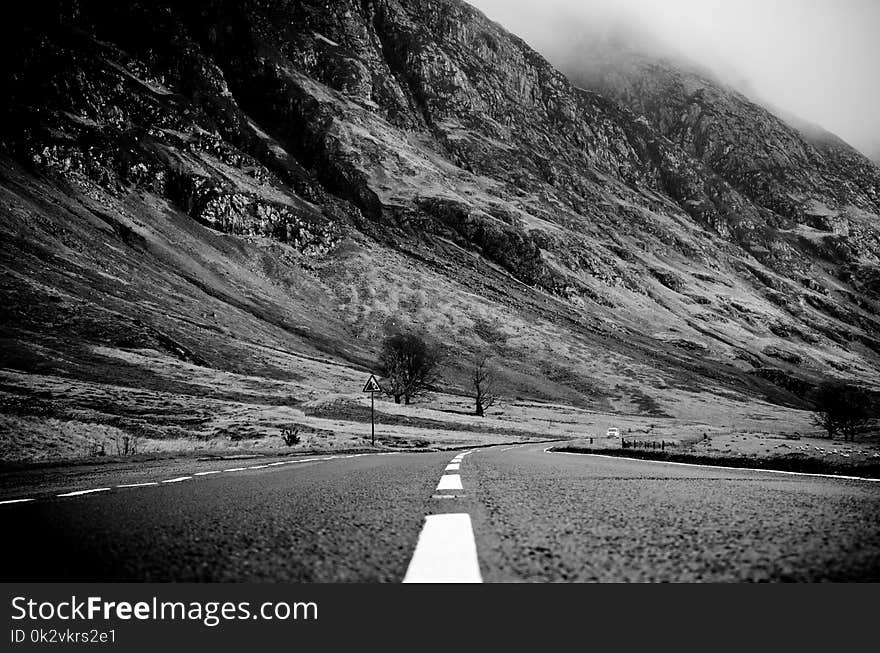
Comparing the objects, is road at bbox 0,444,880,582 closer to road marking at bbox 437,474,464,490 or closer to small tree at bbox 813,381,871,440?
road marking at bbox 437,474,464,490

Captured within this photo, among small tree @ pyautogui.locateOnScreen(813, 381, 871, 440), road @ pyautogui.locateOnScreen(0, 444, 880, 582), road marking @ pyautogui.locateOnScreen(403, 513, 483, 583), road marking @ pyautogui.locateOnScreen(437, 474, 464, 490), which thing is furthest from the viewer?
small tree @ pyautogui.locateOnScreen(813, 381, 871, 440)

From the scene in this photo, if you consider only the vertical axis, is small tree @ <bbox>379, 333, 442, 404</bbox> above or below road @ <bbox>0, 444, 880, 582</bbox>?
below

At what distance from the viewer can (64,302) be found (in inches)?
2911

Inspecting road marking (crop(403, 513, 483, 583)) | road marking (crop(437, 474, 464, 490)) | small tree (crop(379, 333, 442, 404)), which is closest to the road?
road marking (crop(403, 513, 483, 583))

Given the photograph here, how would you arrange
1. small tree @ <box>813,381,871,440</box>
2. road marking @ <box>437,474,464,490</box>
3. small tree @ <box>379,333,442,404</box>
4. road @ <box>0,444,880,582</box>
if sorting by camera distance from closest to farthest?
1. road @ <box>0,444,880,582</box>
2. road marking @ <box>437,474,464,490</box>
3. small tree @ <box>813,381,871,440</box>
4. small tree @ <box>379,333,442,404</box>

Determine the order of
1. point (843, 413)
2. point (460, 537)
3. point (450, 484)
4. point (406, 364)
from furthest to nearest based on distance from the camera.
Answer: point (406, 364)
point (843, 413)
point (450, 484)
point (460, 537)

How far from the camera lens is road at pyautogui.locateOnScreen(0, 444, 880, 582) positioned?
2.22 meters

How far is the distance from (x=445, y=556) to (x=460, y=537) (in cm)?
45

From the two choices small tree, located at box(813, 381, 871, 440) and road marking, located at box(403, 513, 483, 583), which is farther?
small tree, located at box(813, 381, 871, 440)

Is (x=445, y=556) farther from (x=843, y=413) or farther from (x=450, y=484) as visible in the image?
(x=843, y=413)

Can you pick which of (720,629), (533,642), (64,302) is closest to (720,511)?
(720,629)

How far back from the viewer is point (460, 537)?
9.48 ft

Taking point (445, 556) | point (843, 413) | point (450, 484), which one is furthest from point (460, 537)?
point (843, 413)

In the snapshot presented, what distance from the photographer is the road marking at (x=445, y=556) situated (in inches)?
83.0
